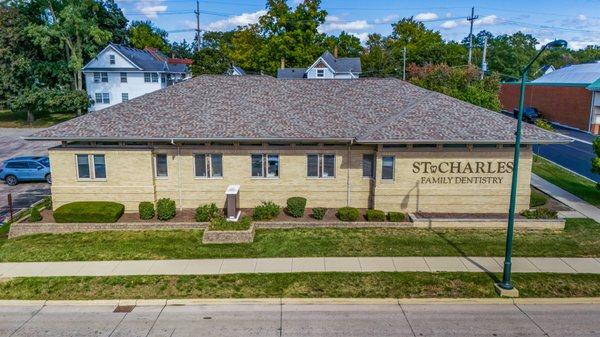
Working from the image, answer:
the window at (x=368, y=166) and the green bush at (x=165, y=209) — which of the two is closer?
the green bush at (x=165, y=209)

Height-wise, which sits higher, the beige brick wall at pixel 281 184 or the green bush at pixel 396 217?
the beige brick wall at pixel 281 184

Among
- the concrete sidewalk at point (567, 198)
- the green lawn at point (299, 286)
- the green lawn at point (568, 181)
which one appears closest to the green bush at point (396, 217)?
the green lawn at point (299, 286)

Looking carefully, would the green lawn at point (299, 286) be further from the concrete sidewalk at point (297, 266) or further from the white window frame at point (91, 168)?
the white window frame at point (91, 168)

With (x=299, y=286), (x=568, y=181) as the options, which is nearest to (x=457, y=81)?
(x=568, y=181)

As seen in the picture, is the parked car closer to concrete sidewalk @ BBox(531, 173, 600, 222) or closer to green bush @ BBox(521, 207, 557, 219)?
concrete sidewalk @ BBox(531, 173, 600, 222)

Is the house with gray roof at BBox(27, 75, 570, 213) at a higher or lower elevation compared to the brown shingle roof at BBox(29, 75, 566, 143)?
lower

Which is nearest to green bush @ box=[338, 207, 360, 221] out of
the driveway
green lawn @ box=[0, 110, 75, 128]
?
the driveway

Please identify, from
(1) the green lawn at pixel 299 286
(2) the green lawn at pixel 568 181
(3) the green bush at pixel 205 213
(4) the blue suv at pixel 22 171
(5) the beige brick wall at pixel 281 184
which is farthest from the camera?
(4) the blue suv at pixel 22 171

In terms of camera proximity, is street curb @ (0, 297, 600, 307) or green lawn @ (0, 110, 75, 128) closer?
street curb @ (0, 297, 600, 307)
